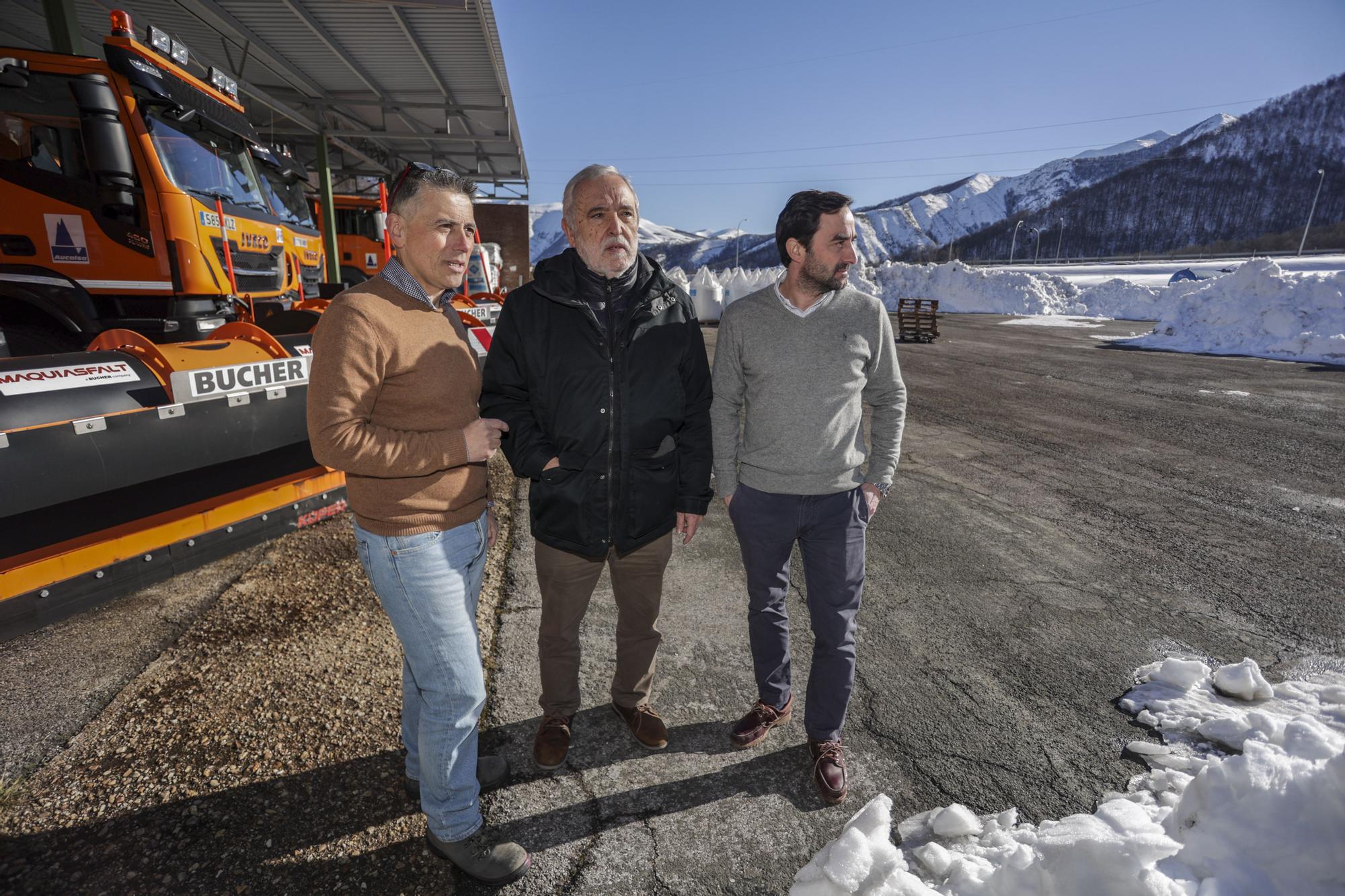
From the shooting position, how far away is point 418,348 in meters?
1.84

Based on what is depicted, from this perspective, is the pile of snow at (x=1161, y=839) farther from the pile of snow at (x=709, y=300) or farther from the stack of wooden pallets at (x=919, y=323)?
the pile of snow at (x=709, y=300)

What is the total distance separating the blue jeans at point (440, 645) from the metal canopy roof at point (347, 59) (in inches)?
338

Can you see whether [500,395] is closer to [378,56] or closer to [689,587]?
[689,587]

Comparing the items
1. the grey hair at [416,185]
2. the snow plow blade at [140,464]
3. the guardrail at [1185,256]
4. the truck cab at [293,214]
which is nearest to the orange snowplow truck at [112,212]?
the snow plow blade at [140,464]

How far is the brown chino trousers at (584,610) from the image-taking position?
2555 mm

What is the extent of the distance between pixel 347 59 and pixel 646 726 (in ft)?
48.5

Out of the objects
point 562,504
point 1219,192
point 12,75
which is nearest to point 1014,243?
point 1219,192

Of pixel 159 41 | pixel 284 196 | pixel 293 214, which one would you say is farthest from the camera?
pixel 293 214

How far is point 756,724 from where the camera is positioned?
2723 mm

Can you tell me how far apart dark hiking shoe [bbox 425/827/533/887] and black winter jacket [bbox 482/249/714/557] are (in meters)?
1.00

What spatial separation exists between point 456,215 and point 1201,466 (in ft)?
25.9

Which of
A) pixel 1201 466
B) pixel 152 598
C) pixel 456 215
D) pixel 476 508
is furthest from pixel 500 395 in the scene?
pixel 1201 466

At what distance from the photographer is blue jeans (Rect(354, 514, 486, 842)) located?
186 centimetres

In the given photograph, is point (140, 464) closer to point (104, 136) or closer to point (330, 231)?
point (104, 136)
